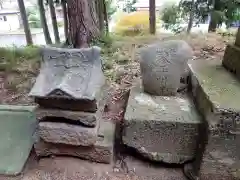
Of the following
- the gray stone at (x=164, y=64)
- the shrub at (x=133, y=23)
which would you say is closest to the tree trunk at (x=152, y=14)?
the shrub at (x=133, y=23)

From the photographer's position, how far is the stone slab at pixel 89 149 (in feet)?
6.24

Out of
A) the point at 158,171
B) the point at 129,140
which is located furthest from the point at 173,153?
the point at 129,140

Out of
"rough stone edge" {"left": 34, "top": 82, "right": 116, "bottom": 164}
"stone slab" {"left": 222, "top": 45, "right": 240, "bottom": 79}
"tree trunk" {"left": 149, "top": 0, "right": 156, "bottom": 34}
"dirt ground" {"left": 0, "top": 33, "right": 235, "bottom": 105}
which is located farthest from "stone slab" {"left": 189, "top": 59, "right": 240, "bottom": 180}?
"tree trunk" {"left": 149, "top": 0, "right": 156, "bottom": 34}

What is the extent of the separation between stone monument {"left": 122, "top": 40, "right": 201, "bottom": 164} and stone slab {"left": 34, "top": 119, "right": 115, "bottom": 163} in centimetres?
15

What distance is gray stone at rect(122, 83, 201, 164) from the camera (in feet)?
5.98

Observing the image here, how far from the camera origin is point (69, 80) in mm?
1756

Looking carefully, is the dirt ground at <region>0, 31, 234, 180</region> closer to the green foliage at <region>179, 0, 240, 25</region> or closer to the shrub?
the green foliage at <region>179, 0, 240, 25</region>

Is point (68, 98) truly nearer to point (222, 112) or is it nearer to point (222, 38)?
point (222, 112)

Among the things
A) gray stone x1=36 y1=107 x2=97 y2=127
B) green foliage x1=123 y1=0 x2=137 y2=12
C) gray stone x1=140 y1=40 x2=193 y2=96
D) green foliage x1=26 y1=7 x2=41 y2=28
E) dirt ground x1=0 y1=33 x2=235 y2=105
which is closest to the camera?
gray stone x1=36 y1=107 x2=97 y2=127

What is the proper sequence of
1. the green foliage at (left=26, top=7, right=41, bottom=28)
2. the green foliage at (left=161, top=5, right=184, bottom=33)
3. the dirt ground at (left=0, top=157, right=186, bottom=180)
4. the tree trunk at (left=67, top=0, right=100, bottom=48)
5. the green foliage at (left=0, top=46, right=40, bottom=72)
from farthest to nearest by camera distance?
the green foliage at (left=26, top=7, right=41, bottom=28), the green foliage at (left=161, top=5, right=184, bottom=33), the green foliage at (left=0, top=46, right=40, bottom=72), the tree trunk at (left=67, top=0, right=100, bottom=48), the dirt ground at (left=0, top=157, right=186, bottom=180)

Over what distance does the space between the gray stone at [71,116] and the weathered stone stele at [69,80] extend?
0.11 feet

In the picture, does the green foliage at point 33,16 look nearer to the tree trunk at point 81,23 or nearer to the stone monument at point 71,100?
the tree trunk at point 81,23

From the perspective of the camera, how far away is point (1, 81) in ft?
10.9

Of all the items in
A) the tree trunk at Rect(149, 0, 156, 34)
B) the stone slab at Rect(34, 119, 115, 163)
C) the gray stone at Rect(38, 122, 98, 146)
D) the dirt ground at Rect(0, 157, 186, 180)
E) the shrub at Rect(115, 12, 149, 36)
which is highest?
the tree trunk at Rect(149, 0, 156, 34)
